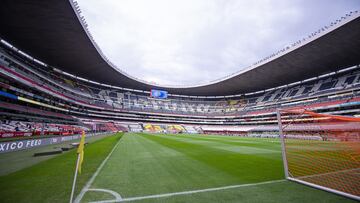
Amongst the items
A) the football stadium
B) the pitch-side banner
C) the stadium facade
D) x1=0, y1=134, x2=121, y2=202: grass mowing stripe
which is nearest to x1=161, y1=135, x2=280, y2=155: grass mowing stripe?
the football stadium

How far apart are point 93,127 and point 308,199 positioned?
55327 millimetres

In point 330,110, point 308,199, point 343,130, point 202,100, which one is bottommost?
point 308,199

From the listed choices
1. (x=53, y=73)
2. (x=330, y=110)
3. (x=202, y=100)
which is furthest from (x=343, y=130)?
(x=202, y=100)

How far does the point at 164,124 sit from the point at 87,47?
4639 cm

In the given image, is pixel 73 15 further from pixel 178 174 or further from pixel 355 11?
pixel 355 11

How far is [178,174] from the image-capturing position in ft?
17.9

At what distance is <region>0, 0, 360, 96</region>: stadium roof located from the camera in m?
23.8

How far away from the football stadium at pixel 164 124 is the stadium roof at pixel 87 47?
24 cm

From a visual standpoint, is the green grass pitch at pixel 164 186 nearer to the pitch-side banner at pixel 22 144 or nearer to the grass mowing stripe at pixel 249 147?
the pitch-side banner at pixel 22 144

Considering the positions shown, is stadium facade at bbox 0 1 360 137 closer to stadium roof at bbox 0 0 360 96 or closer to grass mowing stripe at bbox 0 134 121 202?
stadium roof at bbox 0 0 360 96

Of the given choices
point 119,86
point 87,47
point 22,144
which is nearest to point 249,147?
point 22,144

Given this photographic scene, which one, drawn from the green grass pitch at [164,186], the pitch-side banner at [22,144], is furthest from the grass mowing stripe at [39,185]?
the pitch-side banner at [22,144]

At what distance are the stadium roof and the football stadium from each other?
0.79 feet

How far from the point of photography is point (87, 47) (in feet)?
111
